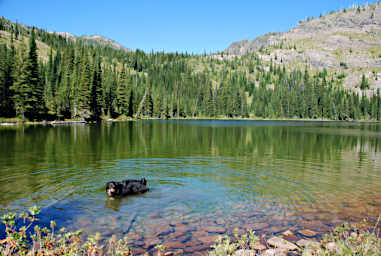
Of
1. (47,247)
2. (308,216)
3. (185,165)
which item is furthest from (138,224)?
(185,165)

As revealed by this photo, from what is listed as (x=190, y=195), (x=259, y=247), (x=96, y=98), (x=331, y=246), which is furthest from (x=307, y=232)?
(x=96, y=98)

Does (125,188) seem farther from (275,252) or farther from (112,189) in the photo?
(275,252)

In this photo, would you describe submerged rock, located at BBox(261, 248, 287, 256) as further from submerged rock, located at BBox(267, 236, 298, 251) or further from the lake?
the lake

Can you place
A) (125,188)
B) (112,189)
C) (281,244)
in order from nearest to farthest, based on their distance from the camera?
(281,244)
(112,189)
(125,188)

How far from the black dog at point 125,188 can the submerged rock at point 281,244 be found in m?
7.73

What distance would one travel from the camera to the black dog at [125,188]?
13.4 metres

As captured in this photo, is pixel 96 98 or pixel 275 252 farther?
pixel 96 98

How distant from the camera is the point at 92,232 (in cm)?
950

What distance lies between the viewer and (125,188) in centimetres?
1390

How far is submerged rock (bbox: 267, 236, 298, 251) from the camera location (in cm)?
825

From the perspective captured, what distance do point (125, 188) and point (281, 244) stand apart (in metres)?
8.16

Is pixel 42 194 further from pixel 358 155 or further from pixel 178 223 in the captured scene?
pixel 358 155

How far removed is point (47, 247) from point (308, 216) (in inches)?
375

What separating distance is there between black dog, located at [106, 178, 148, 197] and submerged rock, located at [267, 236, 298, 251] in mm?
7733
